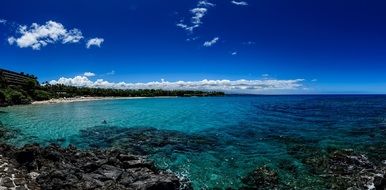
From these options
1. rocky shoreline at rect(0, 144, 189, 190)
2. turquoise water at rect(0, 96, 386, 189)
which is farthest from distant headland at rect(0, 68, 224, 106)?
rocky shoreline at rect(0, 144, 189, 190)

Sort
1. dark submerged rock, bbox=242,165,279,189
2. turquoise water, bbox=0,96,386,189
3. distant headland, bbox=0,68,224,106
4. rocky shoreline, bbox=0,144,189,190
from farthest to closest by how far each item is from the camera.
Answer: distant headland, bbox=0,68,224,106, turquoise water, bbox=0,96,386,189, dark submerged rock, bbox=242,165,279,189, rocky shoreline, bbox=0,144,189,190

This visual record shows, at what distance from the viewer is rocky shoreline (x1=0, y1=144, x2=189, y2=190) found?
17531 mm

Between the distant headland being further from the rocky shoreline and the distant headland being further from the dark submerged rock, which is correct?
the dark submerged rock

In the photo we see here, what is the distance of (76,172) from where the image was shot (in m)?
19.2

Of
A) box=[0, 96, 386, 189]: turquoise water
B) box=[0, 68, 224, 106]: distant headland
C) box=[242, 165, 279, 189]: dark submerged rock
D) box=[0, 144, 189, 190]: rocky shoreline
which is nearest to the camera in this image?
box=[0, 144, 189, 190]: rocky shoreline

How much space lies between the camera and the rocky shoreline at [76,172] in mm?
17531

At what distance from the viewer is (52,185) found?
17.2 metres

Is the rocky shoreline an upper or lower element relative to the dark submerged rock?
upper

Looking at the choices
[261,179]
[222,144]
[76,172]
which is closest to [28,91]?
[222,144]

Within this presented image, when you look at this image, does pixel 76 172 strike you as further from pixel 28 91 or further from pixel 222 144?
pixel 28 91

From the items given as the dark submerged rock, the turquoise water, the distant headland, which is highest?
the distant headland

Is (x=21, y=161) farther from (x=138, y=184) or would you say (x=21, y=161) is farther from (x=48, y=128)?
(x=48, y=128)

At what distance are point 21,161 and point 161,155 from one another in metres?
10.3

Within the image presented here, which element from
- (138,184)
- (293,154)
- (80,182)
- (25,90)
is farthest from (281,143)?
(25,90)
